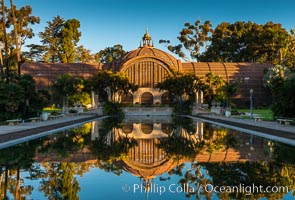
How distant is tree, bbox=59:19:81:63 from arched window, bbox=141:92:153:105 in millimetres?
24099

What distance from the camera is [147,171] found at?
10.8 metres

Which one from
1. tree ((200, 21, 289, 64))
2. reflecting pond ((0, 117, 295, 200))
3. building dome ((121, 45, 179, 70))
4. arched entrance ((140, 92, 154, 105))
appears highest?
tree ((200, 21, 289, 64))

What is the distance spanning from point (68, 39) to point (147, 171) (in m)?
72.0

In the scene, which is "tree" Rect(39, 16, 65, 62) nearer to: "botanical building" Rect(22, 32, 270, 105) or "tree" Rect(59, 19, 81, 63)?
"tree" Rect(59, 19, 81, 63)

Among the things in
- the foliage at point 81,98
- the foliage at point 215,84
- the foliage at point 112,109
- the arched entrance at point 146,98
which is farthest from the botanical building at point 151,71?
the foliage at point 112,109

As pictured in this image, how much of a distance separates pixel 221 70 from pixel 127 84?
26387mm

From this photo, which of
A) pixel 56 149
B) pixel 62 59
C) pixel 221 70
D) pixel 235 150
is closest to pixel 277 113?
pixel 235 150

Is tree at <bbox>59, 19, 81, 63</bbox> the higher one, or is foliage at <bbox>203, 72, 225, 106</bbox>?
tree at <bbox>59, 19, 81, 63</bbox>

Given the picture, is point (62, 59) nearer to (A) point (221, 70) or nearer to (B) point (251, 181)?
(A) point (221, 70)

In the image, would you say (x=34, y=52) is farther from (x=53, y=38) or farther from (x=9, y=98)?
(x=9, y=98)

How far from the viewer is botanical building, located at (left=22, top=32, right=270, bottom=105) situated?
64375 millimetres

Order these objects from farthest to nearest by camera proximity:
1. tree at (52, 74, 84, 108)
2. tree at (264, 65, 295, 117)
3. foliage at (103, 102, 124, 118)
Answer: foliage at (103, 102, 124, 118) → tree at (52, 74, 84, 108) → tree at (264, 65, 295, 117)

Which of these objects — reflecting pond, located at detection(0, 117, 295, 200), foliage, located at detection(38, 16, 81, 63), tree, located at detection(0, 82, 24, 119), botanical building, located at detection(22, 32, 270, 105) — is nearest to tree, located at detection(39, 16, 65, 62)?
foliage, located at detection(38, 16, 81, 63)

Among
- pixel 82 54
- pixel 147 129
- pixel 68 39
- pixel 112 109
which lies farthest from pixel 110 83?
pixel 82 54
